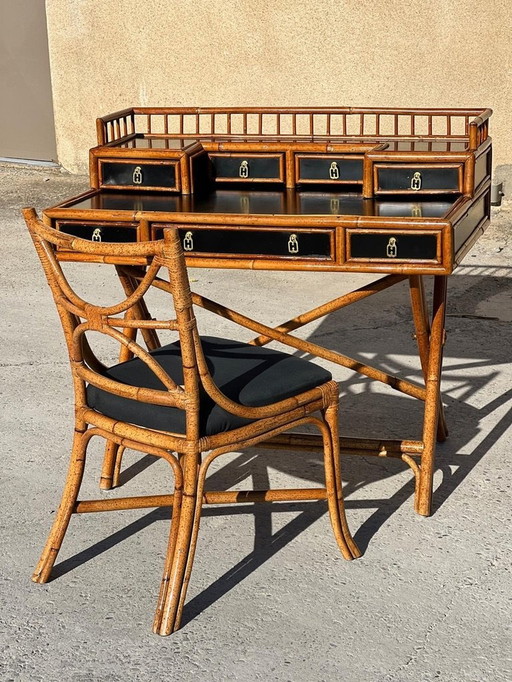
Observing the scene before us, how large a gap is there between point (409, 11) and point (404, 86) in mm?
417

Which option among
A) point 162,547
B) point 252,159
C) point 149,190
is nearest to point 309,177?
point 252,159

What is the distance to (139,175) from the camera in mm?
3461

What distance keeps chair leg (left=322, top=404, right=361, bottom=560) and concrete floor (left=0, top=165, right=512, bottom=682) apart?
0.04 meters

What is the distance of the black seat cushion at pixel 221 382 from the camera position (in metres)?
2.68

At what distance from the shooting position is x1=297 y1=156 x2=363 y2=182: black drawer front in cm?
344

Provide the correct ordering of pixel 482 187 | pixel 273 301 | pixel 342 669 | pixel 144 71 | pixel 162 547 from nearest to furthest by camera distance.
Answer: pixel 342 669 → pixel 162 547 → pixel 482 187 → pixel 273 301 → pixel 144 71

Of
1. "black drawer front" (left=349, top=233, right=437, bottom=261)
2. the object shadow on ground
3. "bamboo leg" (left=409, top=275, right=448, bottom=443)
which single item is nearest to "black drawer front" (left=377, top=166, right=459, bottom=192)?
"bamboo leg" (left=409, top=275, right=448, bottom=443)

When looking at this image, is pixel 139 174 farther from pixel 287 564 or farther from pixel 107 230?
pixel 287 564

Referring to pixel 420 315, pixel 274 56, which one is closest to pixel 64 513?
pixel 420 315

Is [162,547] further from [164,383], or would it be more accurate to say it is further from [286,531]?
[164,383]

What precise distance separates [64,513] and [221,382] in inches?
20.9

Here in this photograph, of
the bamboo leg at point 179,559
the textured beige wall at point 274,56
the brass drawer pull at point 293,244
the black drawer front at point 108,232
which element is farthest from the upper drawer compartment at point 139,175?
the textured beige wall at point 274,56

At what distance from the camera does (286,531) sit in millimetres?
3139

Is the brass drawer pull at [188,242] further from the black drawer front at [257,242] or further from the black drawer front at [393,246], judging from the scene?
the black drawer front at [393,246]
